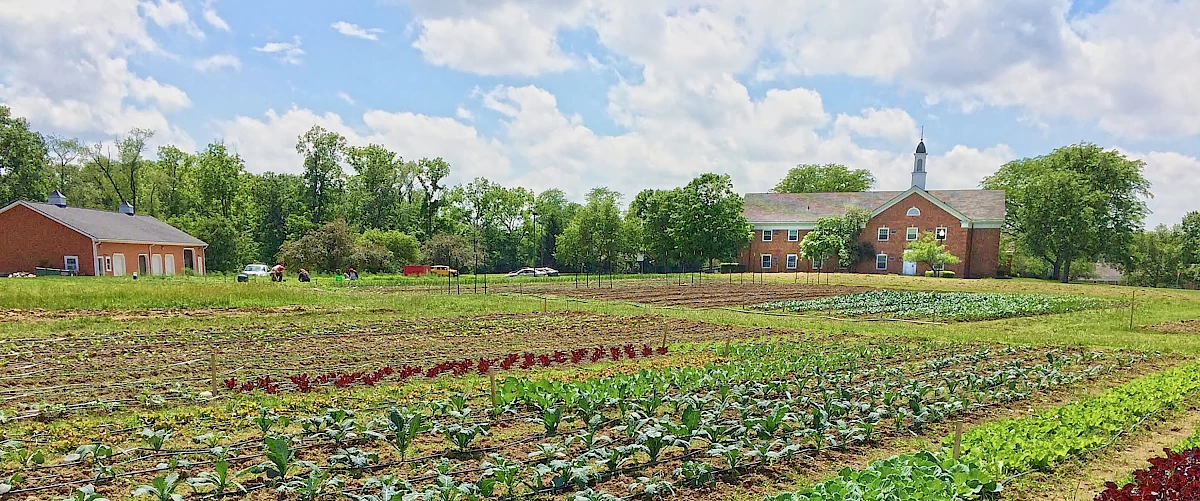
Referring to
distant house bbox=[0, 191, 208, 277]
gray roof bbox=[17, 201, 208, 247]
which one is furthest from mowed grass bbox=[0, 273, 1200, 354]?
gray roof bbox=[17, 201, 208, 247]

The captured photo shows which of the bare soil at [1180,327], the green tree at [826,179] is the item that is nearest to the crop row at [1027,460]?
the bare soil at [1180,327]

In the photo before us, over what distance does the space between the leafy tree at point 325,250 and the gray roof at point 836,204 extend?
34.5m

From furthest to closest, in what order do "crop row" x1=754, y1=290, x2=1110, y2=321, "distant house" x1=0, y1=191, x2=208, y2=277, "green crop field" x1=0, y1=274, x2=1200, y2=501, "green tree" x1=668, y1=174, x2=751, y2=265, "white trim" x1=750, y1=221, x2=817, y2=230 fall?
"white trim" x1=750, y1=221, x2=817, y2=230
"green tree" x1=668, y1=174, x2=751, y2=265
"distant house" x1=0, y1=191, x2=208, y2=277
"crop row" x1=754, y1=290, x2=1110, y2=321
"green crop field" x1=0, y1=274, x2=1200, y2=501

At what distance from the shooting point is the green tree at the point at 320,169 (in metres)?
57.0

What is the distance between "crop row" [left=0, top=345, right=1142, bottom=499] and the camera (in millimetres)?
5402

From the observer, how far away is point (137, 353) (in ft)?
38.1

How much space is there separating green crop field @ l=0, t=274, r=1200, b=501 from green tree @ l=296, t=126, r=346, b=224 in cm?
4221

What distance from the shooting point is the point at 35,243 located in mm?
36125

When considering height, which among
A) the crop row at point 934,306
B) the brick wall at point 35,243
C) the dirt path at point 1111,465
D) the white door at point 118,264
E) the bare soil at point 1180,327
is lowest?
the bare soil at point 1180,327

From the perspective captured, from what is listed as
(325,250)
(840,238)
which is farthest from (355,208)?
(840,238)

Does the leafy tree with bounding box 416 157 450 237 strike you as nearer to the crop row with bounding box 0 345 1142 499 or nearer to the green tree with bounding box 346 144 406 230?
the green tree with bounding box 346 144 406 230

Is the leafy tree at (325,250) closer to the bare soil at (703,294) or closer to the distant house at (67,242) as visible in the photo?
the distant house at (67,242)

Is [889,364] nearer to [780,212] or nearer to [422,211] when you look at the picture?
[780,212]

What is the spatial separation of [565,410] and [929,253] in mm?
47250
